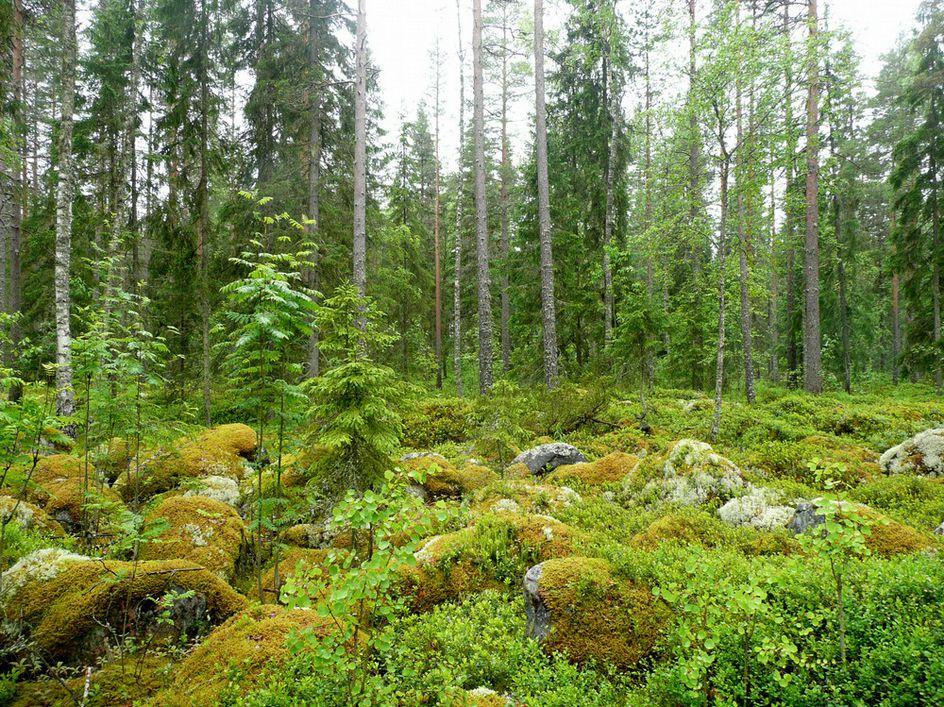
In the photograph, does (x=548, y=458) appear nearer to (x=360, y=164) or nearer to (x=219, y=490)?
(x=219, y=490)

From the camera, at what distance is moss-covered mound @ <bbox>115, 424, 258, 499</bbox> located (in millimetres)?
7316

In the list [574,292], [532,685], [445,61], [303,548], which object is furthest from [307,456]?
[445,61]

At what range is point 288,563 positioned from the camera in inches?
219

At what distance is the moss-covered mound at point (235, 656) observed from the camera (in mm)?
2971

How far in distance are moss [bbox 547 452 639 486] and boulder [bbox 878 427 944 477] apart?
12.8 ft

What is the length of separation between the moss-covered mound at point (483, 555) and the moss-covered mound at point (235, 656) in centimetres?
125

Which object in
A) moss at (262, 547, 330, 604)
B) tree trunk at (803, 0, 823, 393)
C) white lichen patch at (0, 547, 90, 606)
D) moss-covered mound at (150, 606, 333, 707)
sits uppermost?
tree trunk at (803, 0, 823, 393)

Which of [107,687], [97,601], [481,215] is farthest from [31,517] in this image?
[481,215]

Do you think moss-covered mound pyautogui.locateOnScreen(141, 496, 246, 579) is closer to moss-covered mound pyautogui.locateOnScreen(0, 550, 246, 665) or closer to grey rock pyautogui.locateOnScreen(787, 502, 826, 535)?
moss-covered mound pyautogui.locateOnScreen(0, 550, 246, 665)

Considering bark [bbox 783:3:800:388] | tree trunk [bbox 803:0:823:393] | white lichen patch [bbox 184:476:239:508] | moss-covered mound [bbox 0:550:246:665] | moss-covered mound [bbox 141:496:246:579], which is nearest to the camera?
moss-covered mound [bbox 0:550:246:665]

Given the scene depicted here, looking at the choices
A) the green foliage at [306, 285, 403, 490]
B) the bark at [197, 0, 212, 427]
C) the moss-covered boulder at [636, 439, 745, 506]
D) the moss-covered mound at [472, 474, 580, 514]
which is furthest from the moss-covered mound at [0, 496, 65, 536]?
the moss-covered boulder at [636, 439, 745, 506]

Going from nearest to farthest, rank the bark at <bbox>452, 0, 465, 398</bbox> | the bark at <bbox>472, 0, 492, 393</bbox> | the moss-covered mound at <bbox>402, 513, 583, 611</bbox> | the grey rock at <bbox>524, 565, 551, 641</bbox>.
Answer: the grey rock at <bbox>524, 565, 551, 641</bbox>, the moss-covered mound at <bbox>402, 513, 583, 611</bbox>, the bark at <bbox>472, 0, 492, 393</bbox>, the bark at <bbox>452, 0, 465, 398</bbox>

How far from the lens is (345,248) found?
1413 centimetres

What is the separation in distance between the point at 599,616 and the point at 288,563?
12.5 ft
